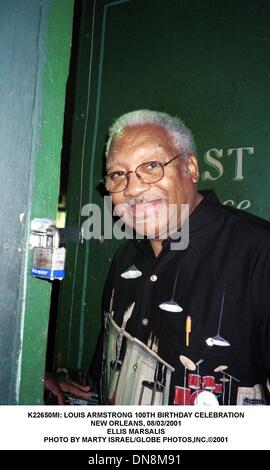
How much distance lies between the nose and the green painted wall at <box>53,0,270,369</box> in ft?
2.50

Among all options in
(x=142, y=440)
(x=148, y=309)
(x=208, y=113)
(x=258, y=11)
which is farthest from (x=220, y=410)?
(x=258, y=11)

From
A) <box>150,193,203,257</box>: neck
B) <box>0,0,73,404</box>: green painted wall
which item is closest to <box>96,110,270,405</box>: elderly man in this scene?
<box>150,193,203,257</box>: neck

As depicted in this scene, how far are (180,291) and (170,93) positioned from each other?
1.62 meters

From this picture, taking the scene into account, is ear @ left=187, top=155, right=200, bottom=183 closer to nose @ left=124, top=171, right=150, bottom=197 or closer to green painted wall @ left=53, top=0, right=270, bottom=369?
nose @ left=124, top=171, right=150, bottom=197

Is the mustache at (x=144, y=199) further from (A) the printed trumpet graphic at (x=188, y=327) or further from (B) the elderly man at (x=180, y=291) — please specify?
(A) the printed trumpet graphic at (x=188, y=327)

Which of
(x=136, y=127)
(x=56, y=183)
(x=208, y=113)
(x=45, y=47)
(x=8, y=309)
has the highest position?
(x=208, y=113)

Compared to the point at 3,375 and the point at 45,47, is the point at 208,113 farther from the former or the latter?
the point at 3,375

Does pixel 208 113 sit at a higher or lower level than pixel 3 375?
higher

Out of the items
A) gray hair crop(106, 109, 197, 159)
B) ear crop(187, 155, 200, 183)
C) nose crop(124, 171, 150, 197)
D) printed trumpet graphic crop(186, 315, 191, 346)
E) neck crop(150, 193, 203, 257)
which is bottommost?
printed trumpet graphic crop(186, 315, 191, 346)

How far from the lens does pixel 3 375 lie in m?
0.78

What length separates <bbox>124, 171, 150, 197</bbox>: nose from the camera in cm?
163

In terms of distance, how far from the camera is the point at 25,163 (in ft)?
2.57

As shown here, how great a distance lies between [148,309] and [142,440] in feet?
2.38

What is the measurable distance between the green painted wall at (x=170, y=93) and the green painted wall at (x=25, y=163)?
5.22 ft
